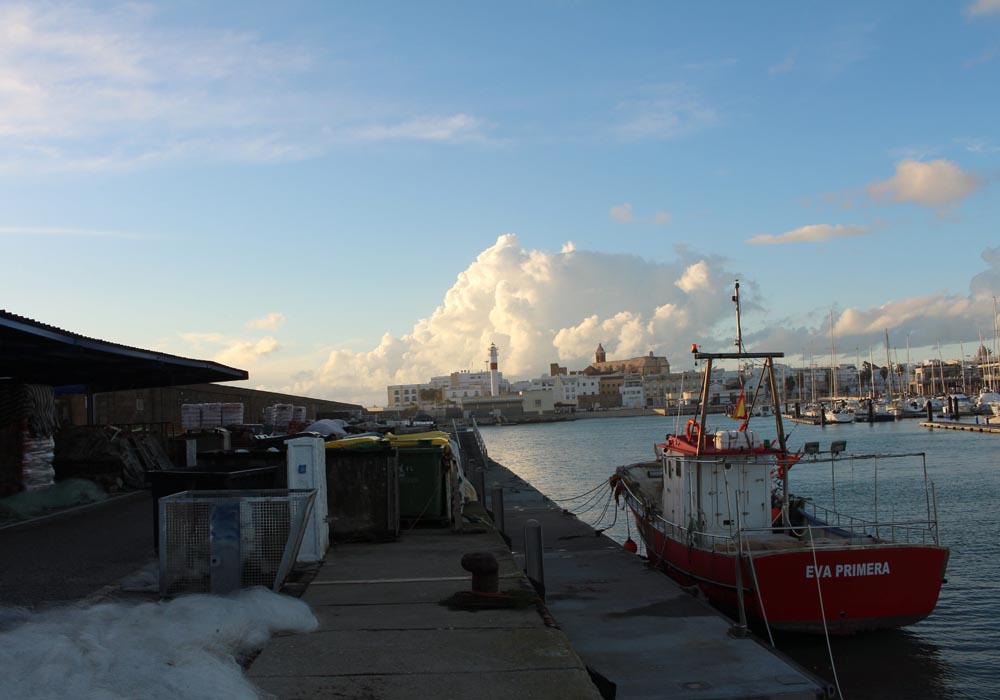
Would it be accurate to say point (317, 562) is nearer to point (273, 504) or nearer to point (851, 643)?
point (273, 504)

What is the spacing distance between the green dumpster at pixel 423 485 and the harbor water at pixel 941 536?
612 centimetres

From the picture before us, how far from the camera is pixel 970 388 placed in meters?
168

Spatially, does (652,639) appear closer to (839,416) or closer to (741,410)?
(741,410)

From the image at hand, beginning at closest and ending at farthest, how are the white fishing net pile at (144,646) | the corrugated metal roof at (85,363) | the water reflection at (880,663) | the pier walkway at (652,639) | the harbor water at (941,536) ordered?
the white fishing net pile at (144,646)
the pier walkway at (652,639)
the water reflection at (880,663)
the harbor water at (941,536)
the corrugated metal roof at (85,363)

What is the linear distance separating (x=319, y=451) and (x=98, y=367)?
13.1 metres

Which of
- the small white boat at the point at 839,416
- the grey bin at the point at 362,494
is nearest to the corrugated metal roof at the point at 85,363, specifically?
the grey bin at the point at 362,494

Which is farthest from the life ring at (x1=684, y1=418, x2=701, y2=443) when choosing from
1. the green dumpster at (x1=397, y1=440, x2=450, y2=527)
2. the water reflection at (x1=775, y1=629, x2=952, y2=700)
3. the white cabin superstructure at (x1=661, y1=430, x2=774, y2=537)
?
the green dumpster at (x1=397, y1=440, x2=450, y2=527)

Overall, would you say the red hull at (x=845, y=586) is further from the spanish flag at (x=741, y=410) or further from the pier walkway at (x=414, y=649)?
the pier walkway at (x=414, y=649)

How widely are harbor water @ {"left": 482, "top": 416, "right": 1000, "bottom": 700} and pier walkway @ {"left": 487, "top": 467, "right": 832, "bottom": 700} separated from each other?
2618 millimetres

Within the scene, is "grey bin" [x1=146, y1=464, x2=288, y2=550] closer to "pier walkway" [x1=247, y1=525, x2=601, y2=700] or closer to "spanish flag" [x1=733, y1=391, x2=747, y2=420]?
"pier walkway" [x1=247, y1=525, x2=601, y2=700]

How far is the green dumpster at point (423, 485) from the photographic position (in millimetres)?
13734

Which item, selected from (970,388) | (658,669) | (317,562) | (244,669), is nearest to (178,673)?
(244,669)

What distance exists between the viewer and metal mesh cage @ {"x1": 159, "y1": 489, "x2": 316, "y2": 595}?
27.6ft

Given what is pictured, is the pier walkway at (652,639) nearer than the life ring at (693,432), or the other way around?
the pier walkway at (652,639)
